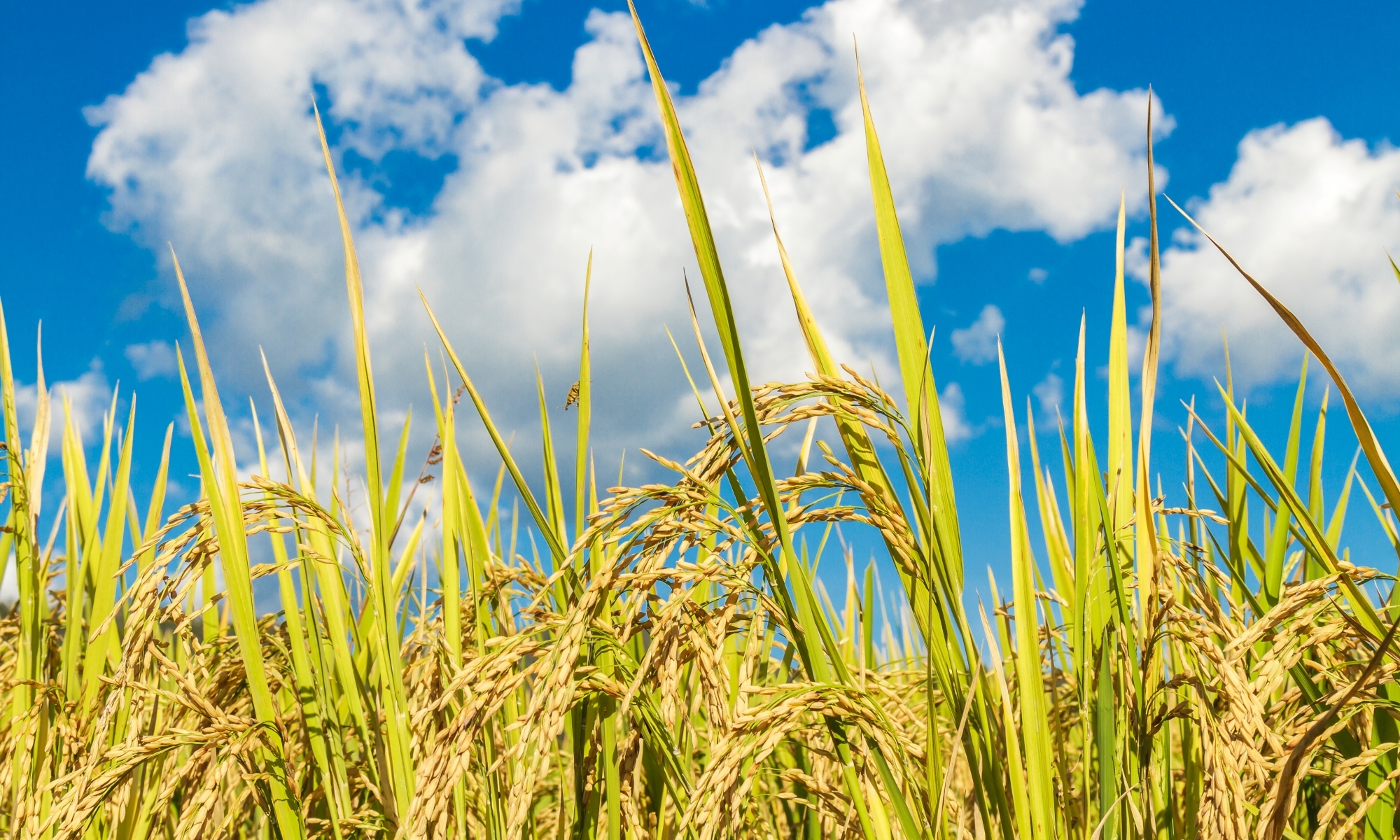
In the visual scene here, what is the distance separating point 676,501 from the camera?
128cm

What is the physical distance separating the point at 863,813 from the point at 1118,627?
0.49m

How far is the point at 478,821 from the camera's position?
6.17 ft

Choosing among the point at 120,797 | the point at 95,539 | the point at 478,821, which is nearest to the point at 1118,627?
the point at 478,821

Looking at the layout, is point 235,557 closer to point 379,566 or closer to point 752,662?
point 379,566

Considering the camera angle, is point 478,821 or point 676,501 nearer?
point 676,501

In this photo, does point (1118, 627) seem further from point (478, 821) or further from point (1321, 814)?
point (478, 821)

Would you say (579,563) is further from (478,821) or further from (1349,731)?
(1349,731)

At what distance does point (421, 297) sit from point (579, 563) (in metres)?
0.66

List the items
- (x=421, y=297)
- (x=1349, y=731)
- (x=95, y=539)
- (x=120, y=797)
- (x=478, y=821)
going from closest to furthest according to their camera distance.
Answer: (x=120, y=797) → (x=1349, y=731) → (x=421, y=297) → (x=478, y=821) → (x=95, y=539)

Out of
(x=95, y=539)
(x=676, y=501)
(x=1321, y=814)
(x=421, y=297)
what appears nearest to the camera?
(x=1321, y=814)

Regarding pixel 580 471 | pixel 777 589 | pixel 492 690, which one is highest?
pixel 580 471

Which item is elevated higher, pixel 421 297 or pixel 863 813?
pixel 421 297

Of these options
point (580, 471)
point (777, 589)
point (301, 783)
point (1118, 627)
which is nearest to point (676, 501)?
point (777, 589)

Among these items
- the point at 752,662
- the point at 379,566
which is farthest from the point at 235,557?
the point at 752,662
